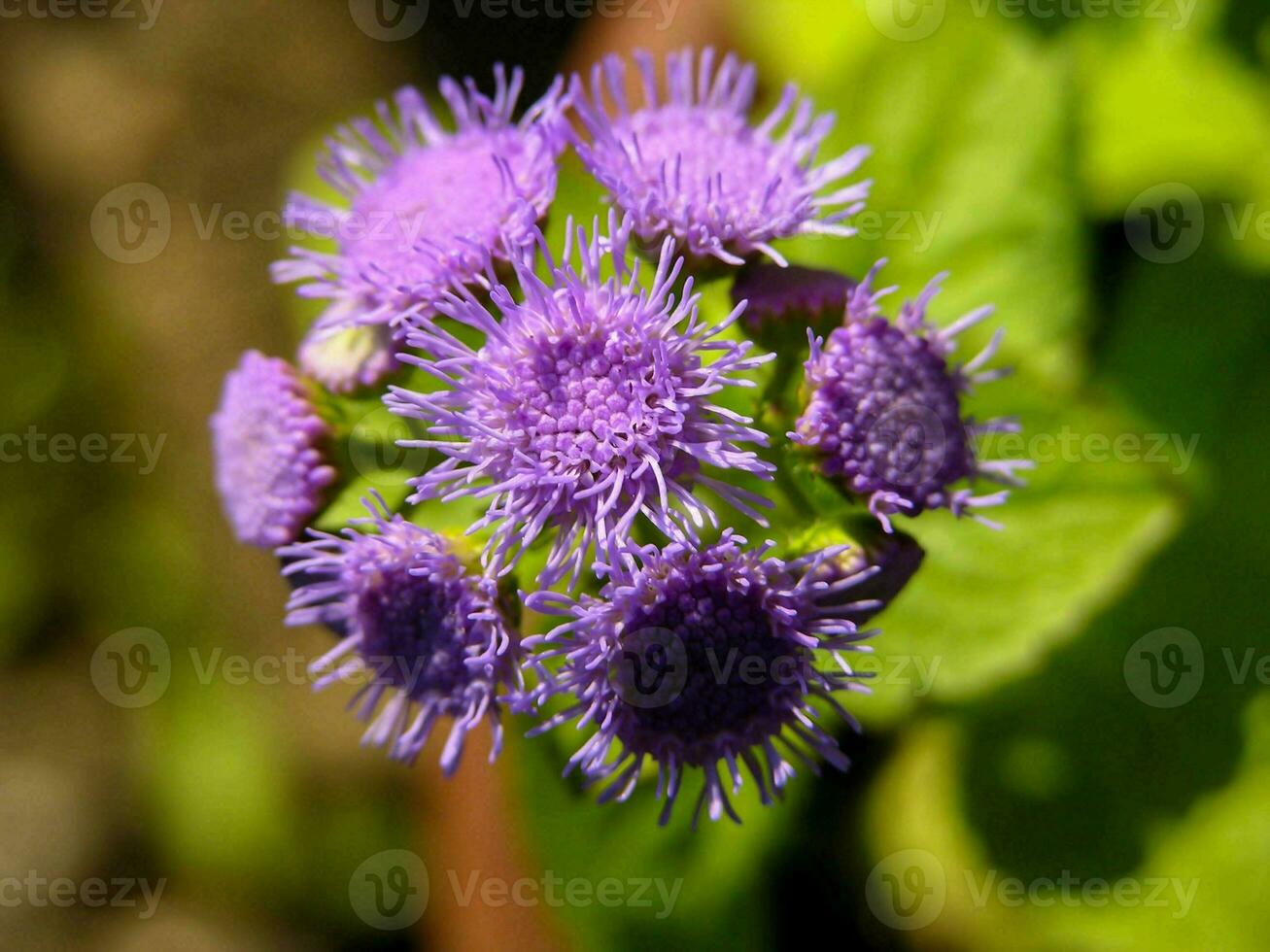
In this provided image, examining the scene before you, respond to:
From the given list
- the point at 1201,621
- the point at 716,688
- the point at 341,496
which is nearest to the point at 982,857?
the point at 1201,621

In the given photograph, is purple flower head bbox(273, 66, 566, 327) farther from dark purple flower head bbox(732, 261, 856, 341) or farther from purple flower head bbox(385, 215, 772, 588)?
dark purple flower head bbox(732, 261, 856, 341)

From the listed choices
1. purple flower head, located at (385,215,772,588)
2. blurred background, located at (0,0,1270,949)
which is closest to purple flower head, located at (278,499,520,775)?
purple flower head, located at (385,215,772,588)

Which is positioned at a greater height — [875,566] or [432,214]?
[432,214]

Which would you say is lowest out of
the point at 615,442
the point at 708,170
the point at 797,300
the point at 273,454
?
the point at 273,454

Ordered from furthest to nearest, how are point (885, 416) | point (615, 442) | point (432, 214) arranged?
point (432, 214) → point (885, 416) → point (615, 442)

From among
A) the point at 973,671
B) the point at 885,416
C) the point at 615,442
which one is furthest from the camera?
the point at 973,671

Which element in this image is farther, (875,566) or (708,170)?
(708,170)

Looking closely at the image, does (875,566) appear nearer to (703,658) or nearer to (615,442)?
(703,658)

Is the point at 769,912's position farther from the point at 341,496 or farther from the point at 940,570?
the point at 341,496

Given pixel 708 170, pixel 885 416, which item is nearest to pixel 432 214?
pixel 708 170

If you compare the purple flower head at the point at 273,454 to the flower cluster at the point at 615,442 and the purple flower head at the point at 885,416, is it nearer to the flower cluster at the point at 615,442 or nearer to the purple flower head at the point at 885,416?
the flower cluster at the point at 615,442
